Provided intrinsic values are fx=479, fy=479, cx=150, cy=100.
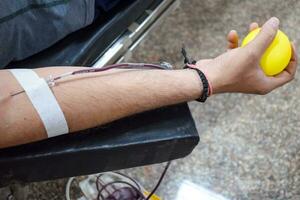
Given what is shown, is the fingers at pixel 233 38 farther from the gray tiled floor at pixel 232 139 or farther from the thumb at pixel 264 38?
the gray tiled floor at pixel 232 139

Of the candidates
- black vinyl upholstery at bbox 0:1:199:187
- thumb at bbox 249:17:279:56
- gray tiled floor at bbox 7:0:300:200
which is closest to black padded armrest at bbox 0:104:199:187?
black vinyl upholstery at bbox 0:1:199:187

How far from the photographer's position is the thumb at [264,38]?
2.89ft

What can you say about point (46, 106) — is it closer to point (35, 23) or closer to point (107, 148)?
point (107, 148)

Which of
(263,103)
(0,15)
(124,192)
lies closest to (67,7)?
(0,15)

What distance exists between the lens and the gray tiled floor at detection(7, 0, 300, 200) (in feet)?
4.52

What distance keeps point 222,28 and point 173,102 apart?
956 millimetres

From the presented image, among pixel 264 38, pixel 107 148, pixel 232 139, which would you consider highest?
pixel 264 38

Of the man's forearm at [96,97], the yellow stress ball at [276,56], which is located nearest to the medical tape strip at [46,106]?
the man's forearm at [96,97]

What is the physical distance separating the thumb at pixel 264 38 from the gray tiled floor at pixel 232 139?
0.60 m

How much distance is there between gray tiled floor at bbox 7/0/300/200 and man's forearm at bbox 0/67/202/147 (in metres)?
0.58

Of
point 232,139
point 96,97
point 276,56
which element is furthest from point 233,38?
point 232,139

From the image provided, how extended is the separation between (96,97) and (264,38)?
329 mm

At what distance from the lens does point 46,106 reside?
78 cm

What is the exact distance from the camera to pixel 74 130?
2.66 ft
